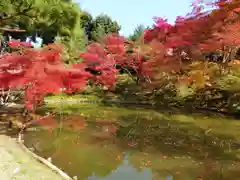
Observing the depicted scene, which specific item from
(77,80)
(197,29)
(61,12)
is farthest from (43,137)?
(197,29)

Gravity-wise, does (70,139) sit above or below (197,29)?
below

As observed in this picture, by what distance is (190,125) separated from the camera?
13.1 m

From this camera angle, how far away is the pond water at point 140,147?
22.9 ft

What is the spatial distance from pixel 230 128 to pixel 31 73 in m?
8.02

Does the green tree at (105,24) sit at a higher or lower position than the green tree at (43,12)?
higher

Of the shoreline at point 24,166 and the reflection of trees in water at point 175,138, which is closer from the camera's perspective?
the shoreline at point 24,166

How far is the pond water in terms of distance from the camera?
6.96m

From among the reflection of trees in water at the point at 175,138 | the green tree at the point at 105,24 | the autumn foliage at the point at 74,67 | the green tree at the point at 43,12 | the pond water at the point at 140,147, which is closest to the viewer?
the pond water at the point at 140,147

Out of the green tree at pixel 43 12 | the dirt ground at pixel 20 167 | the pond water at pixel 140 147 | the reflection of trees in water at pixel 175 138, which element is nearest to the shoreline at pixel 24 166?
the dirt ground at pixel 20 167

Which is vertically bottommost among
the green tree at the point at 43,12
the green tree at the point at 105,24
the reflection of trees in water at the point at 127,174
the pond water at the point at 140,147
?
the reflection of trees in water at the point at 127,174

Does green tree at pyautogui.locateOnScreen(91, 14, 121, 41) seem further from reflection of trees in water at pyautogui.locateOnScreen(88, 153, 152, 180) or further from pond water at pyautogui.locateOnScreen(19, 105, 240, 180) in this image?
reflection of trees in water at pyautogui.locateOnScreen(88, 153, 152, 180)

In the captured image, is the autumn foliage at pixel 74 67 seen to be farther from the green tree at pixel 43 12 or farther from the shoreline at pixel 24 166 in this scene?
the shoreline at pixel 24 166

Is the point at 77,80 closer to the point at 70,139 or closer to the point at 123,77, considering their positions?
the point at 70,139

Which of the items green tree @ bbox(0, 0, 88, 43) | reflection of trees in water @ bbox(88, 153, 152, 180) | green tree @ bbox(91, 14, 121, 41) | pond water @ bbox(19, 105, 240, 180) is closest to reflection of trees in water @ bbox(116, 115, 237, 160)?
pond water @ bbox(19, 105, 240, 180)
